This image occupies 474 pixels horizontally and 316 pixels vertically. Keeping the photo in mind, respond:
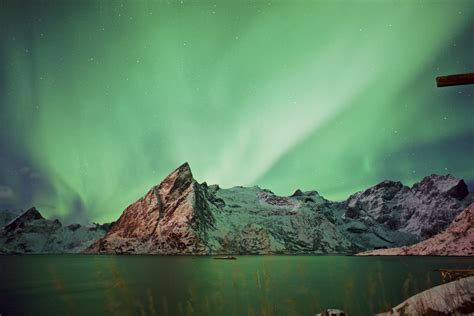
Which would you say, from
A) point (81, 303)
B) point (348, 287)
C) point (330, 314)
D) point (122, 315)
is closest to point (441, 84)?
point (348, 287)

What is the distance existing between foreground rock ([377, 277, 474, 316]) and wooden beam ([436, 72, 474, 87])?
5.80 metres

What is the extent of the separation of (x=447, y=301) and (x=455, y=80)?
255 inches

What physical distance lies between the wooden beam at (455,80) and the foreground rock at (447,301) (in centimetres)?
580

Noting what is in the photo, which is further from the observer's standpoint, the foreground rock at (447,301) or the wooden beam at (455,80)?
the foreground rock at (447,301)

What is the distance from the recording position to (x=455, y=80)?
15.2ft

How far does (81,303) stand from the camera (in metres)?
45.6

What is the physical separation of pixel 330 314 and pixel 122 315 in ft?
96.5

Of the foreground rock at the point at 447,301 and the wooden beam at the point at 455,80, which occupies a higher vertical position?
the wooden beam at the point at 455,80

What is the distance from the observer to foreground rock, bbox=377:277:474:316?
8078 millimetres

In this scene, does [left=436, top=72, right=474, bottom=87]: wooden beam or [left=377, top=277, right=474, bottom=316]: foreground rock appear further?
[left=377, top=277, right=474, bottom=316]: foreground rock

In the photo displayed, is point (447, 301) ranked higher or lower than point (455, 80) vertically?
lower

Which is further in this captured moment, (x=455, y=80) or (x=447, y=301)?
(x=447, y=301)

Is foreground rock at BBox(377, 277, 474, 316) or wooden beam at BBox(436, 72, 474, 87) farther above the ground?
wooden beam at BBox(436, 72, 474, 87)

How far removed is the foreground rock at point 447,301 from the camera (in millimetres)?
8078
